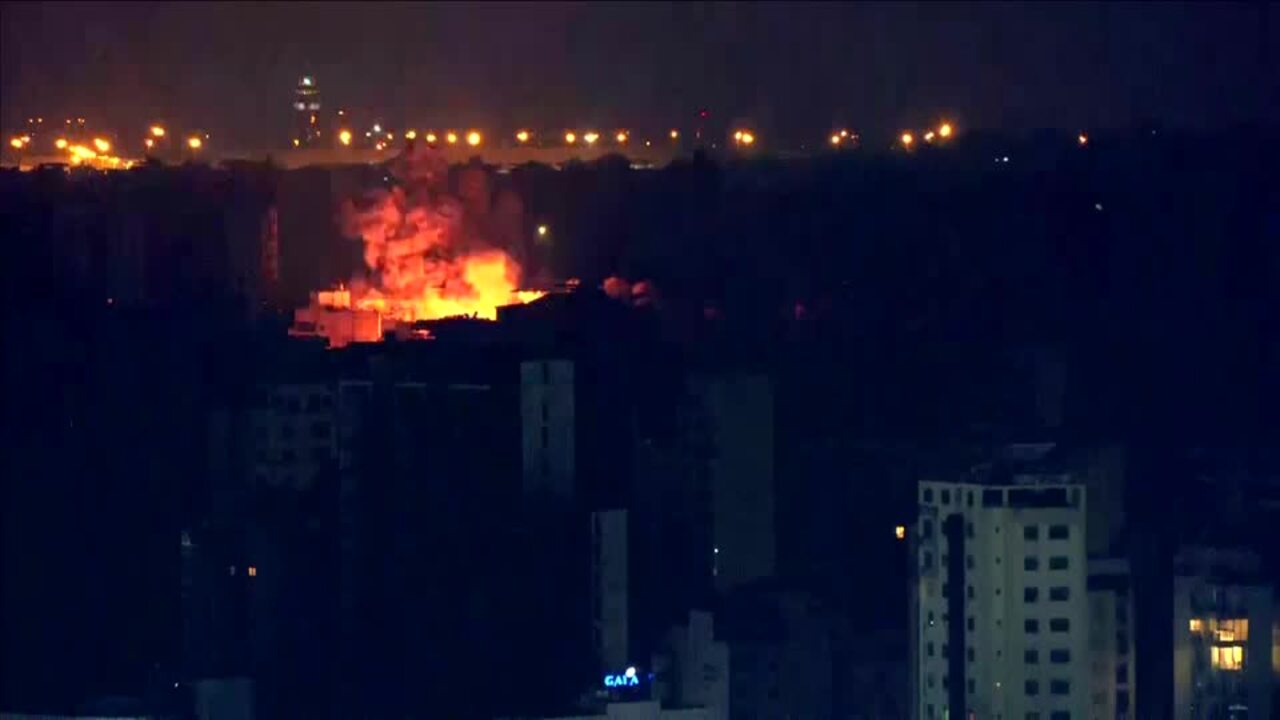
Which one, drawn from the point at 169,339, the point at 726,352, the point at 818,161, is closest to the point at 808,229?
the point at 818,161

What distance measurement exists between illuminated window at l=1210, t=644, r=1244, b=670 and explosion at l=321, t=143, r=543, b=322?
526 cm

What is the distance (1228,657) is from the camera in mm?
10453

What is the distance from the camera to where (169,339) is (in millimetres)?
13477

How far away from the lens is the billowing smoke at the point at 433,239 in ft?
50.8

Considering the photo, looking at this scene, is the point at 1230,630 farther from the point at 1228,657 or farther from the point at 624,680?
the point at 624,680

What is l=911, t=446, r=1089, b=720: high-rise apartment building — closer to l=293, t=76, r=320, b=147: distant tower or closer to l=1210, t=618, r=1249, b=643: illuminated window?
l=1210, t=618, r=1249, b=643: illuminated window

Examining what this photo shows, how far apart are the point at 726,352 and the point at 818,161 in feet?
4.70

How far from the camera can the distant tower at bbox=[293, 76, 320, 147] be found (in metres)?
15.9

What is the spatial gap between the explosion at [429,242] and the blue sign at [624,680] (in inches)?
198

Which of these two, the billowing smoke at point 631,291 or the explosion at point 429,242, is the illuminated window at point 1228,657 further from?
the explosion at point 429,242

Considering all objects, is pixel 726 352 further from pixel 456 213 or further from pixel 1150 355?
pixel 456 213

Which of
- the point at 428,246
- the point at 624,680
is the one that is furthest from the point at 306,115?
the point at 624,680

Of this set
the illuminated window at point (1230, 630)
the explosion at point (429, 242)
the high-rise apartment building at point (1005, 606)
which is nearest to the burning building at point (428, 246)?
the explosion at point (429, 242)

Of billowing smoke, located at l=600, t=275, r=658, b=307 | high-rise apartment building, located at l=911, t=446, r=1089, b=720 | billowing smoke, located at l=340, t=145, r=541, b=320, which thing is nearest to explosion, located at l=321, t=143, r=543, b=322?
billowing smoke, located at l=340, t=145, r=541, b=320
